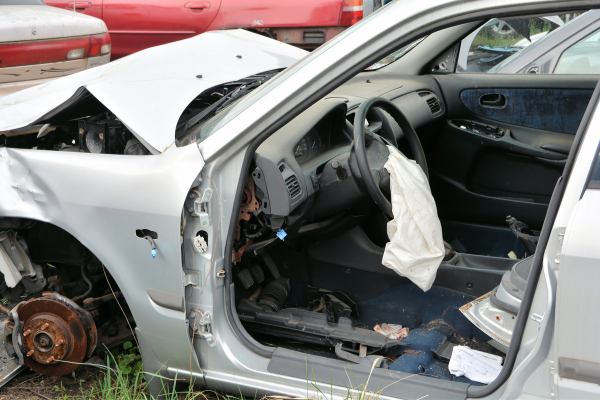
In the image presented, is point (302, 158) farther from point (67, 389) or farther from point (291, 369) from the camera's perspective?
point (67, 389)

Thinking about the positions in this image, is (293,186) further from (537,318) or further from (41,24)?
(41,24)

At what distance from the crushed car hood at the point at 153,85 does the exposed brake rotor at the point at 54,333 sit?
2.27ft

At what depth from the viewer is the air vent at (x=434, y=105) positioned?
3.40m

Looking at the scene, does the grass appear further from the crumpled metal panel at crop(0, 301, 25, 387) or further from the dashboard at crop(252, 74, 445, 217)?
the dashboard at crop(252, 74, 445, 217)

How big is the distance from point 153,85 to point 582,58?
2763 millimetres

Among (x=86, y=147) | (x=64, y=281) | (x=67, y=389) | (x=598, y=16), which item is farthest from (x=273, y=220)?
(x=598, y=16)

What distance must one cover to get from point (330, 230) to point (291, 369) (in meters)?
0.72

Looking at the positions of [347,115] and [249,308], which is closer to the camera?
[249,308]

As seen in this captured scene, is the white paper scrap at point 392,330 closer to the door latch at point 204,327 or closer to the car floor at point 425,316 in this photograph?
the car floor at point 425,316

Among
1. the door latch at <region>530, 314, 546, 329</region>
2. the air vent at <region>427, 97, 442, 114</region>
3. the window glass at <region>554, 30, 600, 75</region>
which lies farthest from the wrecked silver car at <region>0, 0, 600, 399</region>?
the window glass at <region>554, 30, 600, 75</region>

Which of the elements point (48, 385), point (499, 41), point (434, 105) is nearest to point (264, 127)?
point (48, 385)

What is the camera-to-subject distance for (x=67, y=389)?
232cm

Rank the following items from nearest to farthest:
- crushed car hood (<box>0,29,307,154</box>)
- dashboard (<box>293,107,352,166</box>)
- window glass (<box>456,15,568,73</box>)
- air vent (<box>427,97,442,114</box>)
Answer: crushed car hood (<box>0,29,307,154</box>)
dashboard (<box>293,107,352,166</box>)
air vent (<box>427,97,442,114</box>)
window glass (<box>456,15,568,73</box>)

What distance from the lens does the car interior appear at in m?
2.04
